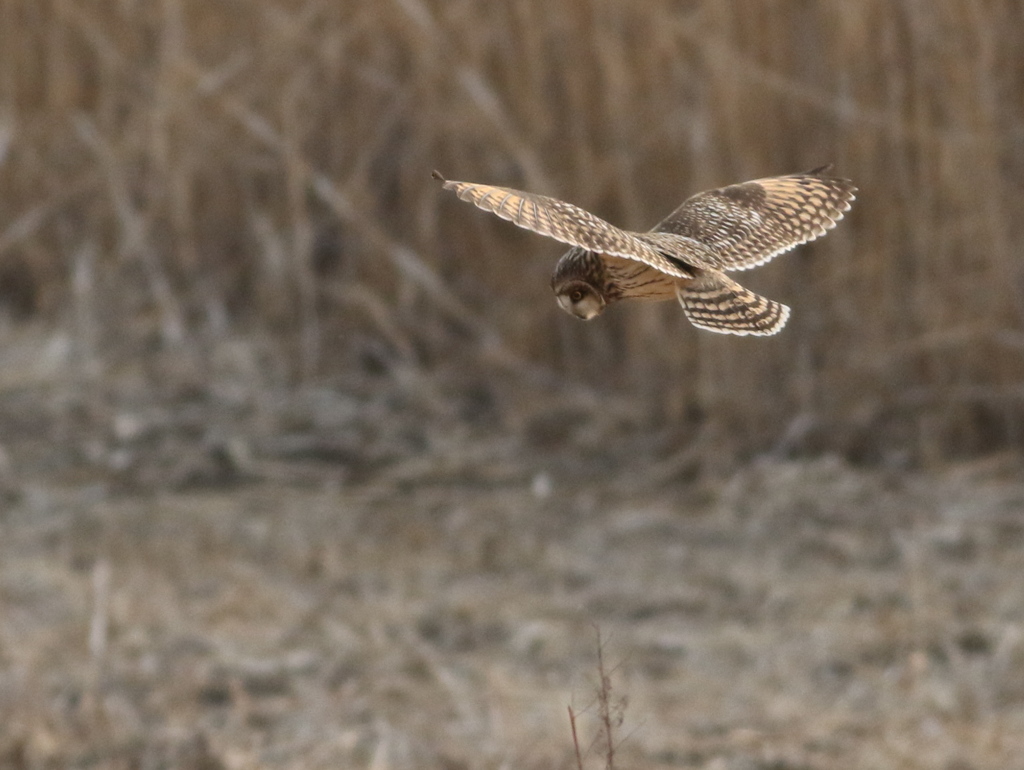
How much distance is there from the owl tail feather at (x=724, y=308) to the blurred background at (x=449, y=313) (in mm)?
2659

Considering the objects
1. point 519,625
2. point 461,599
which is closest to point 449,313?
A: point 461,599

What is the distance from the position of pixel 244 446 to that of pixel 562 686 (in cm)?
164

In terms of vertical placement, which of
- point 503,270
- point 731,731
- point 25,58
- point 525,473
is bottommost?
point 731,731

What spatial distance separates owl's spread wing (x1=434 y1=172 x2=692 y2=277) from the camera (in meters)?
0.82

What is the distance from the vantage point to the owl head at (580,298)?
0.89m

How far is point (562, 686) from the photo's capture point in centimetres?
397

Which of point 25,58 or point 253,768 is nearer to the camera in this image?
point 253,768

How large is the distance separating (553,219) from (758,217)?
51 cm

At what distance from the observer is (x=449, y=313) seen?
Result: 211 inches

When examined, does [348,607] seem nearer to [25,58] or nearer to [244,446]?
[244,446]

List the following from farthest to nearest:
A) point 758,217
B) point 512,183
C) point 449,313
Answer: point 449,313 → point 512,183 → point 758,217

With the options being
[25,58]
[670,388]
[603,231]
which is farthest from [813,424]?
[603,231]

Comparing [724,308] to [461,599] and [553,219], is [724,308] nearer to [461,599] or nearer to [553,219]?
[553,219]

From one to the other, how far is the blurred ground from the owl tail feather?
245 centimetres
